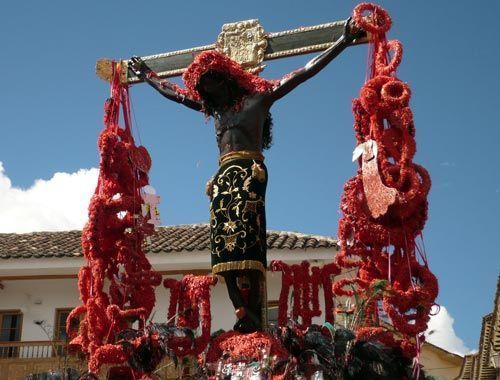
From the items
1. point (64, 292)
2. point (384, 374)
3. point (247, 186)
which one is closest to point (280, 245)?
point (64, 292)

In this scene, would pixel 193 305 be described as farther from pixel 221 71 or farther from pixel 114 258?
pixel 221 71

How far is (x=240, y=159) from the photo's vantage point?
6.97 metres

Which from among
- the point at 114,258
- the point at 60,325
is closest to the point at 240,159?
the point at 114,258

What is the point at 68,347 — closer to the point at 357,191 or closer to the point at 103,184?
the point at 103,184

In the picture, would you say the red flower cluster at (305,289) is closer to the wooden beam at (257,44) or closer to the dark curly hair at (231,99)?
the dark curly hair at (231,99)

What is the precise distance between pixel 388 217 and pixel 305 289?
91 cm

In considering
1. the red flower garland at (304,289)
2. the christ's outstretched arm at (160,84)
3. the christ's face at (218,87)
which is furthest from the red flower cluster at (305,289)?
the christ's outstretched arm at (160,84)

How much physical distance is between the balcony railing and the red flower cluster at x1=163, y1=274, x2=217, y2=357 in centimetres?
606

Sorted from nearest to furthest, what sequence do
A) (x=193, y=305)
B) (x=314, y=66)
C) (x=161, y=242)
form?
(x=193, y=305) → (x=314, y=66) → (x=161, y=242)

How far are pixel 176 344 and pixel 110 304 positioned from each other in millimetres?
920

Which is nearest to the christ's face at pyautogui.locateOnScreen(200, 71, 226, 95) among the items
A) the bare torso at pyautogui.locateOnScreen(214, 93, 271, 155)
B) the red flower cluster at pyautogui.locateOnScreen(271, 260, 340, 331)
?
the bare torso at pyautogui.locateOnScreen(214, 93, 271, 155)

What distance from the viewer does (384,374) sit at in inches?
231

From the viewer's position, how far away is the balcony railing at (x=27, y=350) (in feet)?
41.3

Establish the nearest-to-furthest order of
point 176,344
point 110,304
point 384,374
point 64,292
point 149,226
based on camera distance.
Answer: point 384,374 → point 176,344 → point 110,304 → point 149,226 → point 64,292
